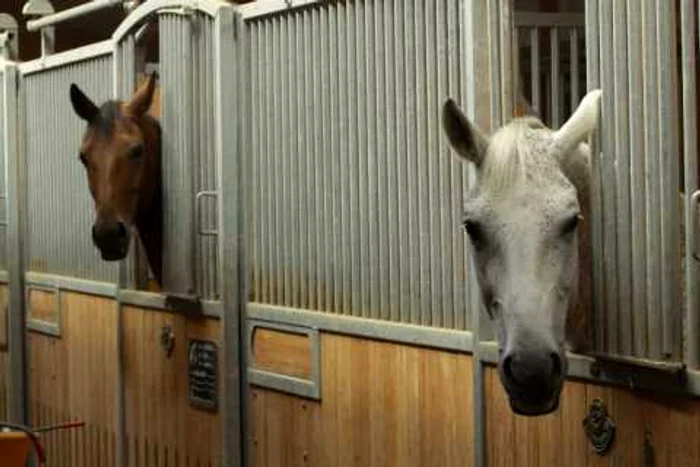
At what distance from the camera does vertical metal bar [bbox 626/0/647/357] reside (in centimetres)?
215

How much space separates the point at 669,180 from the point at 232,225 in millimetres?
1648

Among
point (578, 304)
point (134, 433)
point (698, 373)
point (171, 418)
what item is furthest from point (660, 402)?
point (134, 433)

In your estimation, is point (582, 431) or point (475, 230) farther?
point (582, 431)

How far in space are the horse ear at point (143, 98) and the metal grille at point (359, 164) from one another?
521 mm

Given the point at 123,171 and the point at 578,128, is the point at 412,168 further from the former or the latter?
the point at 123,171

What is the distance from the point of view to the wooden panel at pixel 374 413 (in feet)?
8.66

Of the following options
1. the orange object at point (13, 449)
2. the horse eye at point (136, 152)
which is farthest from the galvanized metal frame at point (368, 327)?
the orange object at point (13, 449)

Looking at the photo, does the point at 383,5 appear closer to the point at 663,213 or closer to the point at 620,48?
the point at 620,48

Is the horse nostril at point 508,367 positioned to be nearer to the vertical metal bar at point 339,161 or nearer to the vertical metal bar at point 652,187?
the vertical metal bar at point 652,187

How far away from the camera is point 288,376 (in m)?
3.27

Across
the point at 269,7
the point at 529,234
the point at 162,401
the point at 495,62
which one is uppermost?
the point at 269,7

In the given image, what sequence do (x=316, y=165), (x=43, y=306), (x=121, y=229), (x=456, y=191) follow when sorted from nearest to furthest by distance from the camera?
1. (x=456, y=191)
2. (x=316, y=165)
3. (x=121, y=229)
4. (x=43, y=306)

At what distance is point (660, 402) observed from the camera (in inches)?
83.1

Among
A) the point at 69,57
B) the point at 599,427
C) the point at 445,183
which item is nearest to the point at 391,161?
the point at 445,183
